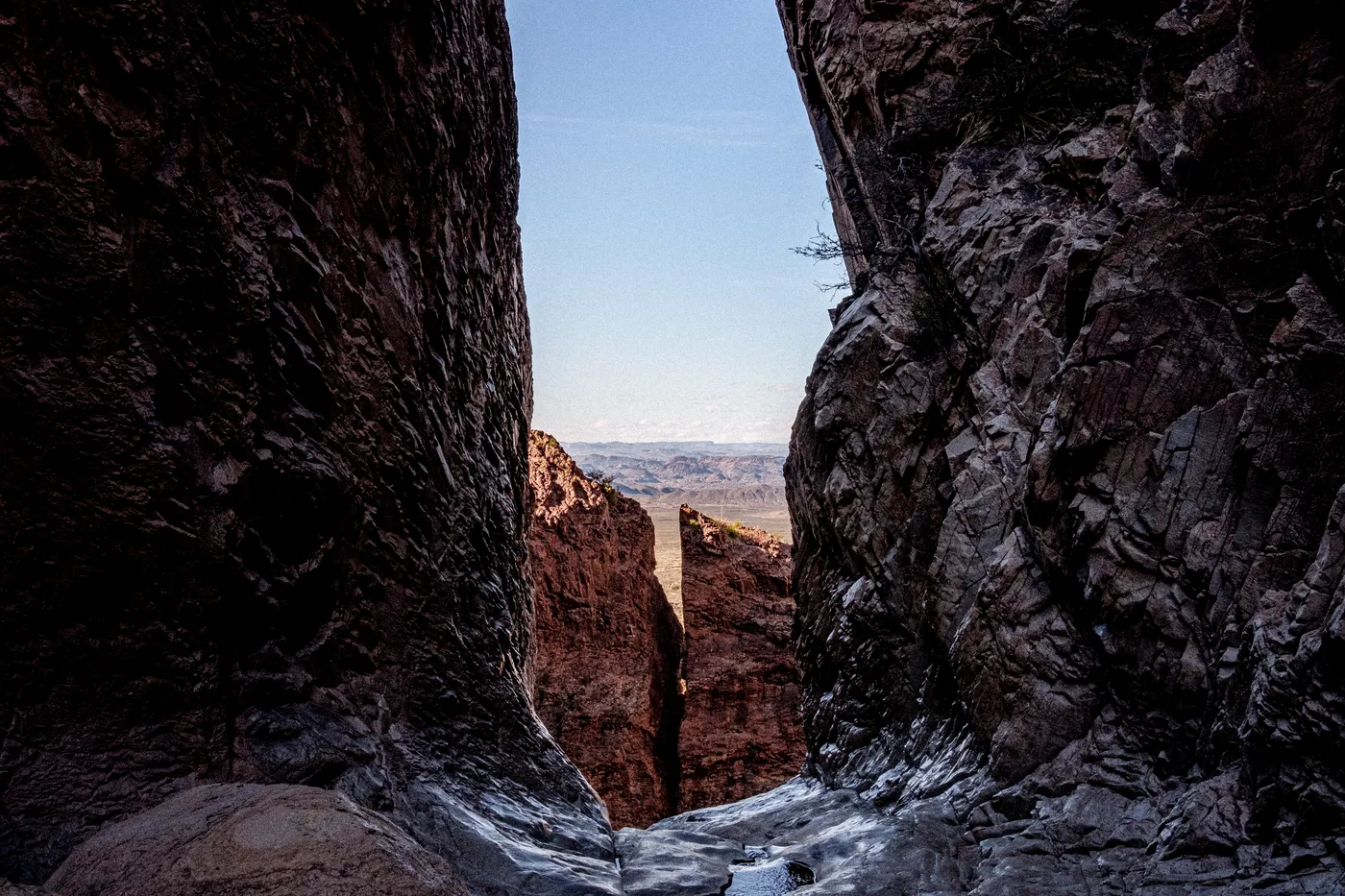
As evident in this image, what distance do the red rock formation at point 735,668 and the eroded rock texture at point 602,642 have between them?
1.24 meters

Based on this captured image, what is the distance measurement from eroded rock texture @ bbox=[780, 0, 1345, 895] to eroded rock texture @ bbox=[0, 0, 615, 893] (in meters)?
4.53

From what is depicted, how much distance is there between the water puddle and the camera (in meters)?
7.27

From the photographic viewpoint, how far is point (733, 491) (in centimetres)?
12056

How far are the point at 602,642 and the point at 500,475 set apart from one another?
16089 mm

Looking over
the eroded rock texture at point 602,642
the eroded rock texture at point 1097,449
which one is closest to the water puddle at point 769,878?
the eroded rock texture at point 1097,449

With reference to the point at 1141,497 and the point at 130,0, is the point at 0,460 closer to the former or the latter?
the point at 130,0

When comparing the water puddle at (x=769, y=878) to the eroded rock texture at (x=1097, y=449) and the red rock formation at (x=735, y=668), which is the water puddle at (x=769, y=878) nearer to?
the eroded rock texture at (x=1097, y=449)

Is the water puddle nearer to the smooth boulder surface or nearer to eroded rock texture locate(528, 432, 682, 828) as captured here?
the smooth boulder surface

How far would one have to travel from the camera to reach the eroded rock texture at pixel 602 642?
2292cm

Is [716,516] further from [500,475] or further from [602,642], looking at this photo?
[500,475]

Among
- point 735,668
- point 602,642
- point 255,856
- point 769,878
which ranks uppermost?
point 255,856

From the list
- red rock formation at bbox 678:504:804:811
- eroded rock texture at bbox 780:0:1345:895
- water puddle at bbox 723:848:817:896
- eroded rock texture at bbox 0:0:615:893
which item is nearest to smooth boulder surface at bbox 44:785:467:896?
eroded rock texture at bbox 0:0:615:893

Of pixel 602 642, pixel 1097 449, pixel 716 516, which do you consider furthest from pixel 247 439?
pixel 716 516

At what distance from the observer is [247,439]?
18.4 feet
